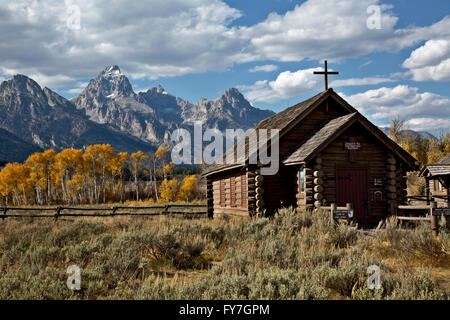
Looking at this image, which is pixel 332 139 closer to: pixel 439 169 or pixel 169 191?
pixel 439 169

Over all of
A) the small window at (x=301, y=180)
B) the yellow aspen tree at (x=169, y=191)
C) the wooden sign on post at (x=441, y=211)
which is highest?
the small window at (x=301, y=180)

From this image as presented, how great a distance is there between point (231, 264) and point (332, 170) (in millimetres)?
10207

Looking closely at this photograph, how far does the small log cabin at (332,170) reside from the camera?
16.1 meters

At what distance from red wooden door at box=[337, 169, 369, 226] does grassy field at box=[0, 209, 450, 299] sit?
3.98 metres

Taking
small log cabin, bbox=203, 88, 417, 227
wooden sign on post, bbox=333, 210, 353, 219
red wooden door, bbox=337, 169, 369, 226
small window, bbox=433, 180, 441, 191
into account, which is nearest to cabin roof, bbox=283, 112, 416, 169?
small log cabin, bbox=203, 88, 417, 227

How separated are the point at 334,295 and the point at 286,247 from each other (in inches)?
87.4

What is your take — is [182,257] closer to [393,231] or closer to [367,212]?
[393,231]

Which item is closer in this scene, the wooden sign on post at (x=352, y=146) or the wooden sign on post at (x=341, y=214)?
the wooden sign on post at (x=341, y=214)

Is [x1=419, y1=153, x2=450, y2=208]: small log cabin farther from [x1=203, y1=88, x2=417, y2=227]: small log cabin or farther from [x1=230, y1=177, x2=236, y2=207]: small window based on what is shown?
[x1=230, y1=177, x2=236, y2=207]: small window

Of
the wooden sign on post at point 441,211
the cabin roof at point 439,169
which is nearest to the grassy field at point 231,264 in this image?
the wooden sign on post at point 441,211

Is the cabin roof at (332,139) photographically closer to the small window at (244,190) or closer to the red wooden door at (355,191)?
the red wooden door at (355,191)

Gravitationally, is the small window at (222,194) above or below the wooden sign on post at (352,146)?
below

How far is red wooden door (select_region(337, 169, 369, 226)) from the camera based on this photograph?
16.5 meters
